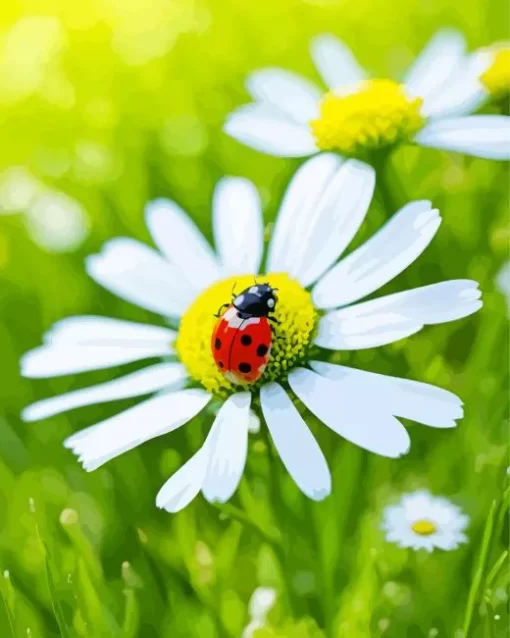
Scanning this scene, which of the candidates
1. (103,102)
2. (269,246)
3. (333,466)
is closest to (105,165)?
(103,102)

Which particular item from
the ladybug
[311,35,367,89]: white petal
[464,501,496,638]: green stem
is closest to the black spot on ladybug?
the ladybug

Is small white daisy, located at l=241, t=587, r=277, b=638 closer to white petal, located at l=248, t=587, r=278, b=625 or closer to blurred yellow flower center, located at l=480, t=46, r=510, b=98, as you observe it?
white petal, located at l=248, t=587, r=278, b=625

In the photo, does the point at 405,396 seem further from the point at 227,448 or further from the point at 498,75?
the point at 498,75

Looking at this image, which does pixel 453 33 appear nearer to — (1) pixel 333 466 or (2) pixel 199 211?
(2) pixel 199 211

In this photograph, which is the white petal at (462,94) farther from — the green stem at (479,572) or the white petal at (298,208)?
the green stem at (479,572)

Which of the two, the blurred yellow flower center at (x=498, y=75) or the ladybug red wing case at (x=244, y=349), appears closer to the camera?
the ladybug red wing case at (x=244, y=349)

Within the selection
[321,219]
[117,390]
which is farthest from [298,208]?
[117,390]

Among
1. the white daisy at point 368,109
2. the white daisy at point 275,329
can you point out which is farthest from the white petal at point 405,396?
the white daisy at point 368,109
